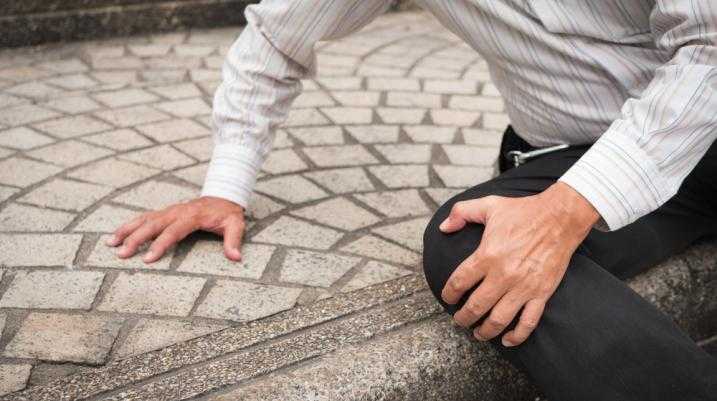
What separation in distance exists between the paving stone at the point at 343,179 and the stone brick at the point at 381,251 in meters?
0.41

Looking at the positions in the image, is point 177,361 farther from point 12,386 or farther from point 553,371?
point 553,371

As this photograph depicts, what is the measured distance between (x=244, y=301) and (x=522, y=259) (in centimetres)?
90

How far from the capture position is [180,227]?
8.16ft

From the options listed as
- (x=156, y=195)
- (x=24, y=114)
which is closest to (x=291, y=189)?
(x=156, y=195)

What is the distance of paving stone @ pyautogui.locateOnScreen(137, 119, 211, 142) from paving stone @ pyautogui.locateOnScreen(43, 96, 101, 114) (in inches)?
13.5

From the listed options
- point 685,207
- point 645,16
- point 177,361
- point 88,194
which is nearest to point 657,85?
point 645,16

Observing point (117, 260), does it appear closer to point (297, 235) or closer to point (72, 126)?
point (297, 235)

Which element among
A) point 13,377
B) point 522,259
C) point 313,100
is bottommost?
point 313,100

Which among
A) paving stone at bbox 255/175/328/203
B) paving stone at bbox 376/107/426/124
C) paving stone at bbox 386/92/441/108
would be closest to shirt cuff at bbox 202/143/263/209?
paving stone at bbox 255/175/328/203

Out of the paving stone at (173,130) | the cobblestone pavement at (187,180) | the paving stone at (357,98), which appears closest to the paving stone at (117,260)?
the cobblestone pavement at (187,180)

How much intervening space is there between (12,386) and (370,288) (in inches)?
38.4

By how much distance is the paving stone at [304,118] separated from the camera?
12.2ft

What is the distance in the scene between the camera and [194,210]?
2521mm

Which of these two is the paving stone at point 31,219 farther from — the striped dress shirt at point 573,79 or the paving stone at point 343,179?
the paving stone at point 343,179
